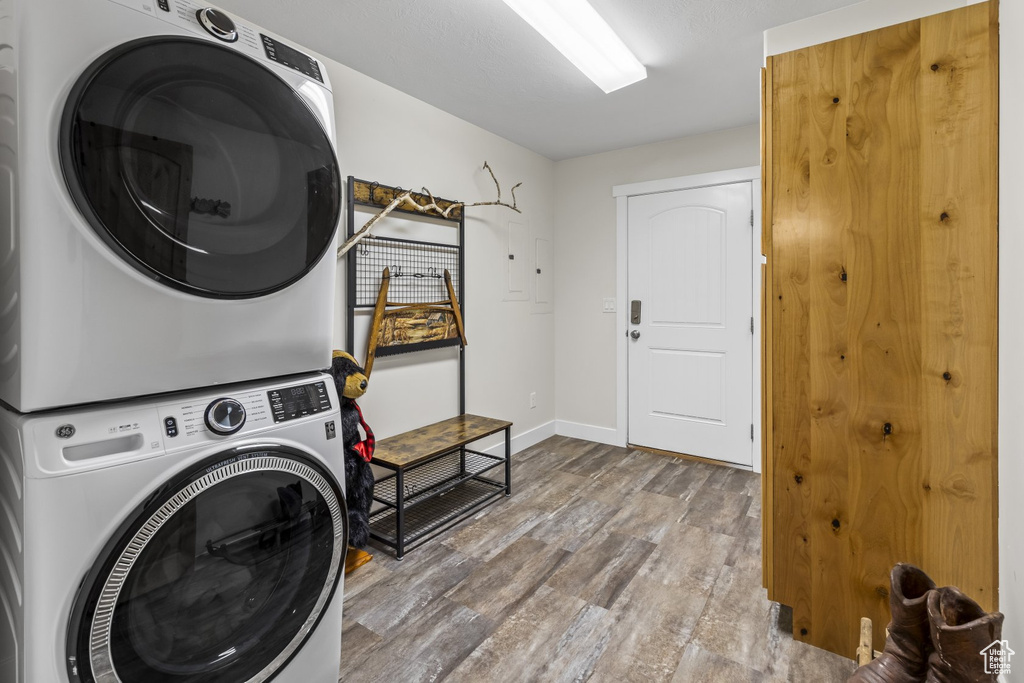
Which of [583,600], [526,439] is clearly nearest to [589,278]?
[526,439]

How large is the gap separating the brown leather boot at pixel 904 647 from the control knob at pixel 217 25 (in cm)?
191

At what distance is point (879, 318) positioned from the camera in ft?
4.70

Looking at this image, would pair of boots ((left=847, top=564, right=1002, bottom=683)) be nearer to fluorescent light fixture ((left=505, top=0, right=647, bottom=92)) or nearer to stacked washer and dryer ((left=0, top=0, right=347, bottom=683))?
stacked washer and dryer ((left=0, top=0, right=347, bottom=683))

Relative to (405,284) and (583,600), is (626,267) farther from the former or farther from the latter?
(583,600)

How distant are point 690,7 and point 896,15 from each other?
0.75 meters

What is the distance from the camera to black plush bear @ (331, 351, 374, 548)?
6.84 ft

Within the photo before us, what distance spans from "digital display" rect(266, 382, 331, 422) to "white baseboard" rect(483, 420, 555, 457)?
2.26 m

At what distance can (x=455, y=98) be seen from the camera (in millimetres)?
2773

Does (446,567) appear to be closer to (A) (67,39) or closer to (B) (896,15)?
(A) (67,39)

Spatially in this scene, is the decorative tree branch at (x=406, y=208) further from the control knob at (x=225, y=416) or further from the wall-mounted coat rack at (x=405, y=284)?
the control knob at (x=225, y=416)

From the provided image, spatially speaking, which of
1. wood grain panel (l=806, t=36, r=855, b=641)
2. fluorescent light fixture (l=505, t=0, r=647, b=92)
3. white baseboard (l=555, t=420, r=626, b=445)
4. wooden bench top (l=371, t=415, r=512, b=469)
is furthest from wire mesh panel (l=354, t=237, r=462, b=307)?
wood grain panel (l=806, t=36, r=855, b=641)

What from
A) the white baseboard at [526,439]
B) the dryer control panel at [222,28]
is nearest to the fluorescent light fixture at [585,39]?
the dryer control panel at [222,28]

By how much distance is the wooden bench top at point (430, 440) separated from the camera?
231 cm

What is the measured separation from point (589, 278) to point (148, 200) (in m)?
3.34
